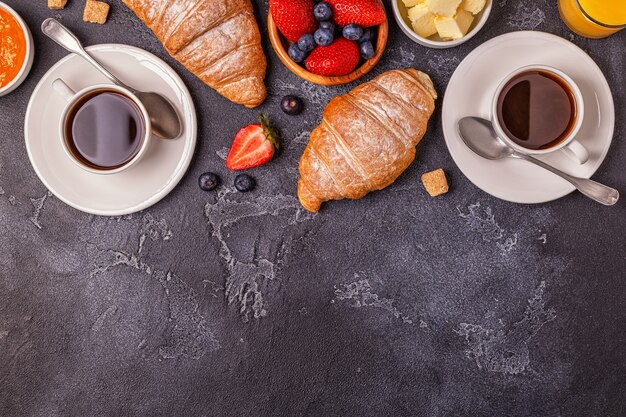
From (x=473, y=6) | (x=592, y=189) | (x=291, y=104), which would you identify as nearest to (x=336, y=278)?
(x=291, y=104)

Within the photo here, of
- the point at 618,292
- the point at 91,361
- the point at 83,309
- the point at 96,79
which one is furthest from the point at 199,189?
the point at 618,292

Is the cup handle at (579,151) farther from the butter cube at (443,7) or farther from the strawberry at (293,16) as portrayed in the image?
the strawberry at (293,16)

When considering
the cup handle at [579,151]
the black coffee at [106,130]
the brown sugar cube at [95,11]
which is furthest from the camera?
the brown sugar cube at [95,11]

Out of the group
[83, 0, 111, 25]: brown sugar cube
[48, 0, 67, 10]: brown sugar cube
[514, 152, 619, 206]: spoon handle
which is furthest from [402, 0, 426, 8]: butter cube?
[48, 0, 67, 10]: brown sugar cube

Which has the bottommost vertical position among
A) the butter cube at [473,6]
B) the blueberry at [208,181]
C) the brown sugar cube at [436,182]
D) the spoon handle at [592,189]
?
the blueberry at [208,181]

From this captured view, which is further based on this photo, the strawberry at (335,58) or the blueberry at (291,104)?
the blueberry at (291,104)

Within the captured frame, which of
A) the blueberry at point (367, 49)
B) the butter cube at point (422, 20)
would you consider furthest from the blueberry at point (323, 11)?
the butter cube at point (422, 20)

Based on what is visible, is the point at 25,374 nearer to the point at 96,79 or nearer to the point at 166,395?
the point at 166,395
